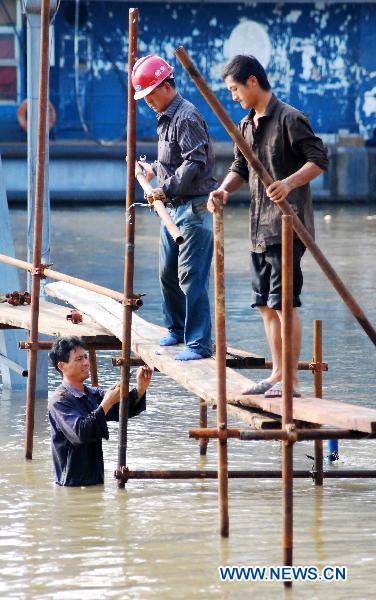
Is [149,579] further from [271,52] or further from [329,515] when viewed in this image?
[271,52]

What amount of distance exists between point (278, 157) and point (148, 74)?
3.91 feet

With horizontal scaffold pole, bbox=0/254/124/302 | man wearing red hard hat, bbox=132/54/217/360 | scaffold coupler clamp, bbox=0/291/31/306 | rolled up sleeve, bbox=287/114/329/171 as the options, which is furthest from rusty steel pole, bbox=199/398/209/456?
rolled up sleeve, bbox=287/114/329/171

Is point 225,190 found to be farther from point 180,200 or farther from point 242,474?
point 242,474

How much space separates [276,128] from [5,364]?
492 cm

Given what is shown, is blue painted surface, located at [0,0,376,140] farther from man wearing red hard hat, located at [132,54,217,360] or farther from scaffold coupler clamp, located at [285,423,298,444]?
scaffold coupler clamp, located at [285,423,298,444]

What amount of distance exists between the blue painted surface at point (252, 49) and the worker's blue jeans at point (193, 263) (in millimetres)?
25744

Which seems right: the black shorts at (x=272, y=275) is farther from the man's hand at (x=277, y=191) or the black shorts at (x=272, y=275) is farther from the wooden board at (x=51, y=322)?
the wooden board at (x=51, y=322)

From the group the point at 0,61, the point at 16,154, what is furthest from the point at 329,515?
the point at 0,61

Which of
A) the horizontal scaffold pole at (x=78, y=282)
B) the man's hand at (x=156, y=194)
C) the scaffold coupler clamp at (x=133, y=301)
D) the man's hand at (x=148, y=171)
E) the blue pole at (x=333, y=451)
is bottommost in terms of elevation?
the blue pole at (x=333, y=451)

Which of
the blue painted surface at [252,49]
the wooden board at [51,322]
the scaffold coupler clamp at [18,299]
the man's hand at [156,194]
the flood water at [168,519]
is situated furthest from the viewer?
the blue painted surface at [252,49]

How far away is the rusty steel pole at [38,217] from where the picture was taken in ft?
30.9

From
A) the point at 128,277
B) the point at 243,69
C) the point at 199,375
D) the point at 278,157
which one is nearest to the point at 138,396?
the point at 128,277

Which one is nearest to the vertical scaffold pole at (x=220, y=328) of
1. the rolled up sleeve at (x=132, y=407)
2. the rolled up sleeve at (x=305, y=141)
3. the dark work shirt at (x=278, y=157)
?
the dark work shirt at (x=278, y=157)

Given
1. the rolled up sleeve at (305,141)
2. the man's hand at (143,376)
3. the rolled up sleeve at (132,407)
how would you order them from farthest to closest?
the rolled up sleeve at (132,407) < the man's hand at (143,376) < the rolled up sleeve at (305,141)
